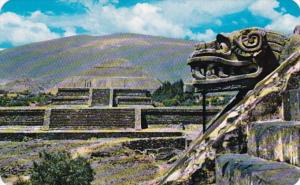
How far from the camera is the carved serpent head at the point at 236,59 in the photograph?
392cm

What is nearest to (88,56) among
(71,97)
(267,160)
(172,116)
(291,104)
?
(71,97)

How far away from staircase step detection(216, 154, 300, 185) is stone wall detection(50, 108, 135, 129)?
20954mm

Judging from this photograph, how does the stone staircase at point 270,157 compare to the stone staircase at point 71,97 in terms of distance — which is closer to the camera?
the stone staircase at point 270,157

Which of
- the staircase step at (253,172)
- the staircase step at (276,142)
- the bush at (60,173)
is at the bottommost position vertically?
the bush at (60,173)

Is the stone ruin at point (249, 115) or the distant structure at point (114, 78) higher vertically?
the distant structure at point (114, 78)

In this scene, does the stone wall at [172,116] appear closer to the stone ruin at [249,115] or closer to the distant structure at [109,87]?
the distant structure at [109,87]

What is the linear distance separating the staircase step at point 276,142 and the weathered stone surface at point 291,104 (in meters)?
0.08

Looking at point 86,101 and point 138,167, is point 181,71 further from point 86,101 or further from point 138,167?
point 138,167

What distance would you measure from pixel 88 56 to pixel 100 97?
79.5m

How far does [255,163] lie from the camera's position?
8.88ft

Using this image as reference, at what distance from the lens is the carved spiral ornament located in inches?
153

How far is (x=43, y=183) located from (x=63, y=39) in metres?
125

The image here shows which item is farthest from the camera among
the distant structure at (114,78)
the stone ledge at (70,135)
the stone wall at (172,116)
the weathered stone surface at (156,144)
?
the distant structure at (114,78)

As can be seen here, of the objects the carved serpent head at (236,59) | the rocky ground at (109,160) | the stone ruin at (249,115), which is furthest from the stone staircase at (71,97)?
the carved serpent head at (236,59)
